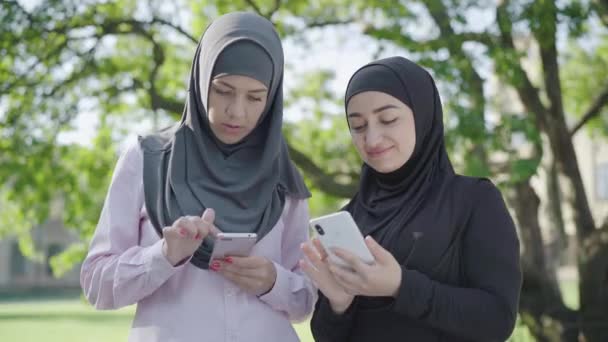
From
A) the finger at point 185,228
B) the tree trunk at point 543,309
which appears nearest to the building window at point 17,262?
the tree trunk at point 543,309

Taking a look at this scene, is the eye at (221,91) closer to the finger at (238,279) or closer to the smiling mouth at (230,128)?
the smiling mouth at (230,128)

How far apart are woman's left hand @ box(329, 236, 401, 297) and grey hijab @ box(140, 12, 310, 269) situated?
0.47 metres

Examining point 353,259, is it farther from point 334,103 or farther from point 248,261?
point 334,103

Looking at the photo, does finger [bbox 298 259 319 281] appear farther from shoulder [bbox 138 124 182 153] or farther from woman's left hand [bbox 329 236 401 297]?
shoulder [bbox 138 124 182 153]

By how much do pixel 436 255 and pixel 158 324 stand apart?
0.89m

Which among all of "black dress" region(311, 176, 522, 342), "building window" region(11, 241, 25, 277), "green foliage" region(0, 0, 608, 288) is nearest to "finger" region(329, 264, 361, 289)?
"black dress" region(311, 176, 522, 342)

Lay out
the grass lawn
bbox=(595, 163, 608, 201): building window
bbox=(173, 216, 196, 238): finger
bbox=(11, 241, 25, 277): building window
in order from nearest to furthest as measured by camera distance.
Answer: bbox=(173, 216, 196, 238): finger < the grass lawn < bbox=(595, 163, 608, 201): building window < bbox=(11, 241, 25, 277): building window

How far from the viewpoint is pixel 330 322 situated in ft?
7.74

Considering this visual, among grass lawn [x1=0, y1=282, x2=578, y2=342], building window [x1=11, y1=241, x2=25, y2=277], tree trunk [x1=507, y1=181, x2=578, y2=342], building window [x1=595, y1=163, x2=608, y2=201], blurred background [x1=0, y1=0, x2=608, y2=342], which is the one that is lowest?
building window [x1=11, y1=241, x2=25, y2=277]

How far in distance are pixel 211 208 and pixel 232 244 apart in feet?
0.62

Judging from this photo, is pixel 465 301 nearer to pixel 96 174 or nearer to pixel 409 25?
pixel 409 25

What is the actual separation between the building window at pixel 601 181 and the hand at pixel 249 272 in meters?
41.8

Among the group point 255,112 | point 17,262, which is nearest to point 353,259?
point 255,112

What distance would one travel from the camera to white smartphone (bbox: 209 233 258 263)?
2229 millimetres
